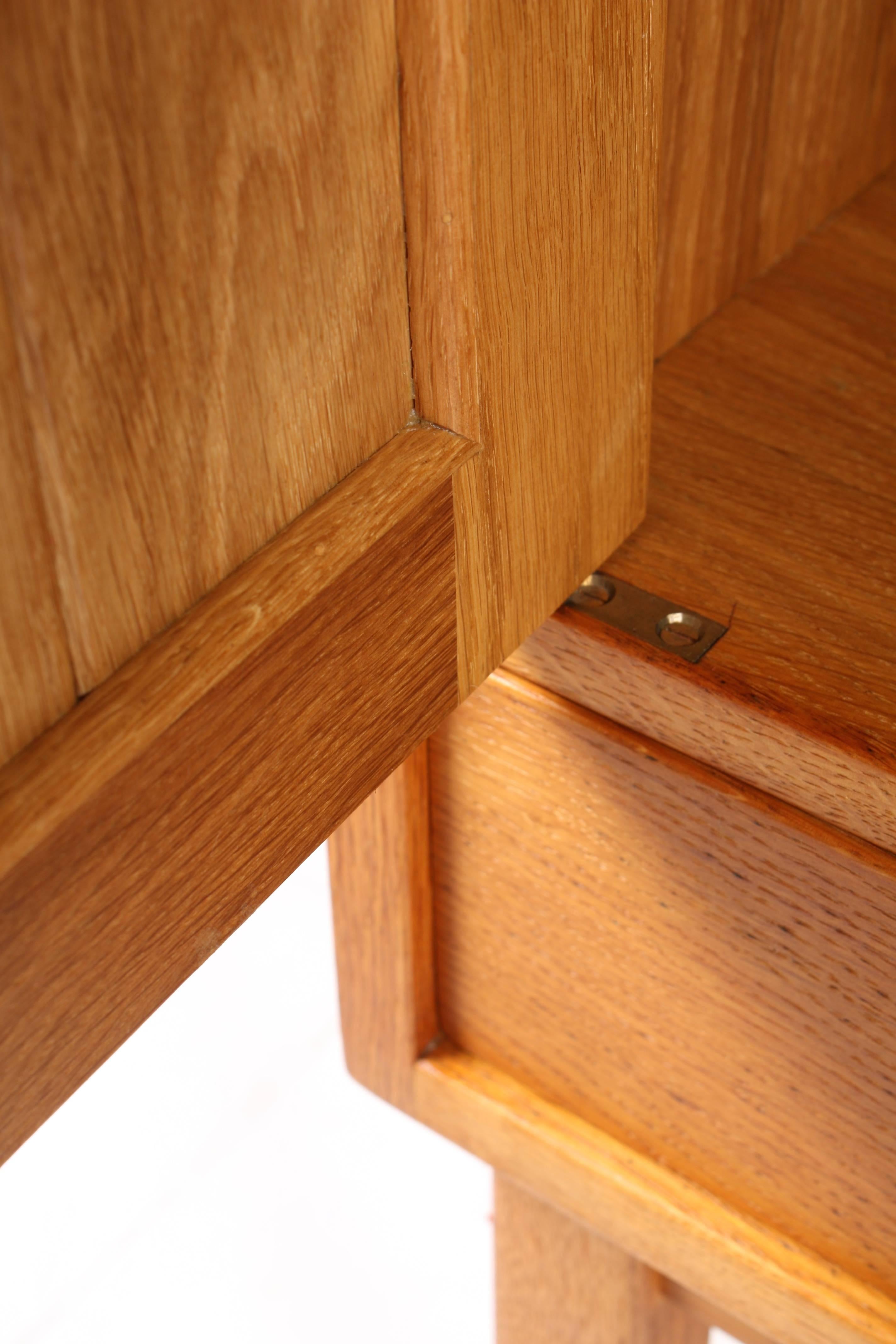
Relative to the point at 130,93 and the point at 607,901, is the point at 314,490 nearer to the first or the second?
the point at 130,93

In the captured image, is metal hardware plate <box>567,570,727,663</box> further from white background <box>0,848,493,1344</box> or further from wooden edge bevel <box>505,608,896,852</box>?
white background <box>0,848,493,1344</box>

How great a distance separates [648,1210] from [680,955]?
0.11 m

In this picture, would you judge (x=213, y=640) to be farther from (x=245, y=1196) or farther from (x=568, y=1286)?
(x=245, y=1196)

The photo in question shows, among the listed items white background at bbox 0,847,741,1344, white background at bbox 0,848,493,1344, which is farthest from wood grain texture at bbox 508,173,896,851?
white background at bbox 0,848,493,1344

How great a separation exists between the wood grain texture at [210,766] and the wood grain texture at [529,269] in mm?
16

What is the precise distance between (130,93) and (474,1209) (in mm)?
1157

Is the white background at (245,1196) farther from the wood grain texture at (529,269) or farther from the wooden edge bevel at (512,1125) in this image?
the wood grain texture at (529,269)

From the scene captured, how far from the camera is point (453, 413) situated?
11.7 inches

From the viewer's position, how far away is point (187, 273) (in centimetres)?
22

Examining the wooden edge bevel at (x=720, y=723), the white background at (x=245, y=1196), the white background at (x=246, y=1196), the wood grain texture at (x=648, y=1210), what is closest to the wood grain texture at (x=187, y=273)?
the wooden edge bevel at (x=720, y=723)

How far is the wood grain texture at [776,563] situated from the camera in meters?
0.36

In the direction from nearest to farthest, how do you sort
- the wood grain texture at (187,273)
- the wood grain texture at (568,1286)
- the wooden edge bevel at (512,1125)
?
1. the wood grain texture at (187,273)
2. the wooden edge bevel at (512,1125)
3. the wood grain texture at (568,1286)

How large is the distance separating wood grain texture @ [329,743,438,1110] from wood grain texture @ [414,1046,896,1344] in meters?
0.02

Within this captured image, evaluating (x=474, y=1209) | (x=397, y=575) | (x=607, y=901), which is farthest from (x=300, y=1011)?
(x=397, y=575)
